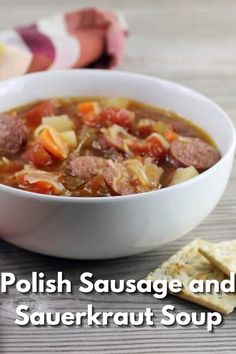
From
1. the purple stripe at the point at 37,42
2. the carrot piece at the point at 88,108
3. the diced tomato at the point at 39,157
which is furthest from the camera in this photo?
the purple stripe at the point at 37,42

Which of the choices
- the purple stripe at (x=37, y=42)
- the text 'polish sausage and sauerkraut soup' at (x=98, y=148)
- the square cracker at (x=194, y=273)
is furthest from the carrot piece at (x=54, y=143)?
the purple stripe at (x=37, y=42)

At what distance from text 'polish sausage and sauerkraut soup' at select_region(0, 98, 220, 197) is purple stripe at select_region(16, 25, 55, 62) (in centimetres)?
92

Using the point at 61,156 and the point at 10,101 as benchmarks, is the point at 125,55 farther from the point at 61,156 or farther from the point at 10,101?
the point at 61,156

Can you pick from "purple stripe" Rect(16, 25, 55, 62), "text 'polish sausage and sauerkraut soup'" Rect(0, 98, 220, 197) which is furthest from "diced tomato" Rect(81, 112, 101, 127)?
"purple stripe" Rect(16, 25, 55, 62)

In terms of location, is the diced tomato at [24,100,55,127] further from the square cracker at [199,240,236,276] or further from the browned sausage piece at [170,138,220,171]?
the square cracker at [199,240,236,276]

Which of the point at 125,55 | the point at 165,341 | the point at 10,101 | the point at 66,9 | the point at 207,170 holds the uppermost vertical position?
the point at 66,9

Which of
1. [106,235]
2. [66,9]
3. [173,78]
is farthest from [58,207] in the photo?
[66,9]

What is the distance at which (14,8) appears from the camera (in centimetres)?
590

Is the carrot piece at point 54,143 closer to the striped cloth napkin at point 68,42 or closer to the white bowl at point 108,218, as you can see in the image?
the white bowl at point 108,218

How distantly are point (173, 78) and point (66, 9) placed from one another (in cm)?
142

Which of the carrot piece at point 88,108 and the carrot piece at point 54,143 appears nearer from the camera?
the carrot piece at point 54,143

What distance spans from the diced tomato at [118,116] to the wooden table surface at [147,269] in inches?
22.4

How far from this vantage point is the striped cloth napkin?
15.0 feet

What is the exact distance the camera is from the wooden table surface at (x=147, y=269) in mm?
2762
